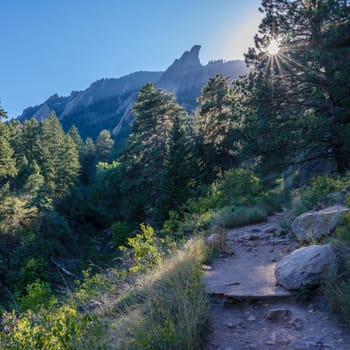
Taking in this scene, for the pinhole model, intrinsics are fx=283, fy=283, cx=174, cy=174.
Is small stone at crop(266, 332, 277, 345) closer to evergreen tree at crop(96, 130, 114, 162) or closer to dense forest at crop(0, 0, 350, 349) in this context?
dense forest at crop(0, 0, 350, 349)

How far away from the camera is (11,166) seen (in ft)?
70.4

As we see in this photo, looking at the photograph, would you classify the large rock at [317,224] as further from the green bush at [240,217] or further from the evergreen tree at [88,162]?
the evergreen tree at [88,162]

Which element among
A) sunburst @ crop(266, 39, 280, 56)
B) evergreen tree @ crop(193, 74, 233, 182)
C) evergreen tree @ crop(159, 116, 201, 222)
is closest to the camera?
sunburst @ crop(266, 39, 280, 56)

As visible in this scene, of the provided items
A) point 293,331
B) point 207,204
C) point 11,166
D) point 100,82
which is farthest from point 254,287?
point 100,82

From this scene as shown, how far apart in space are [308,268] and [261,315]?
80 centimetres

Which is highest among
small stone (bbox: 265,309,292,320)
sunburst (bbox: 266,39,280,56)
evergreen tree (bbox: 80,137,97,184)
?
sunburst (bbox: 266,39,280,56)

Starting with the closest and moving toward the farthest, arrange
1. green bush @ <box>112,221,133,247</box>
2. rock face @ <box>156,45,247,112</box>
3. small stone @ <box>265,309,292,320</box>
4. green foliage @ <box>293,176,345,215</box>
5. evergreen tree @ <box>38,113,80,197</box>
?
1. small stone @ <box>265,309,292,320</box>
2. green foliage @ <box>293,176,345,215</box>
3. green bush @ <box>112,221,133,247</box>
4. evergreen tree @ <box>38,113,80,197</box>
5. rock face @ <box>156,45,247,112</box>

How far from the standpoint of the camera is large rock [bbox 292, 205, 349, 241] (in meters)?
4.52

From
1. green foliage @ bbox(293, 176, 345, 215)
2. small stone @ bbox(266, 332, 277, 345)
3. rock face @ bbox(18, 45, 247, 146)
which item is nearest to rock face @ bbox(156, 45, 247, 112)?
rock face @ bbox(18, 45, 247, 146)

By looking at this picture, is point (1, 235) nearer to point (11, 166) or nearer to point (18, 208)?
point (18, 208)

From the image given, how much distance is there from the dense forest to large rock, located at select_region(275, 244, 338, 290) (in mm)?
1802

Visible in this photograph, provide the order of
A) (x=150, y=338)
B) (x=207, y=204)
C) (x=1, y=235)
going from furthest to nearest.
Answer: (x=1, y=235) < (x=207, y=204) < (x=150, y=338)

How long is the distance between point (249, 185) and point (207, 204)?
6.60ft

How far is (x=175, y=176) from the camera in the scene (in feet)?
56.2
